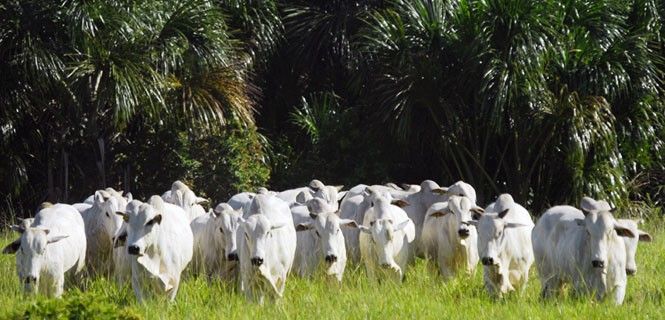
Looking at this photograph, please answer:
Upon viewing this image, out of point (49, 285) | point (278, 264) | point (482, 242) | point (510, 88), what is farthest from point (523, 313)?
point (510, 88)

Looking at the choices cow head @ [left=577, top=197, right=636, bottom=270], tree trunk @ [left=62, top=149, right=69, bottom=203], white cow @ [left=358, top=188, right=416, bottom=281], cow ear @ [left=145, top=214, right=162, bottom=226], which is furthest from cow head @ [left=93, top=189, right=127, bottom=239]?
tree trunk @ [left=62, top=149, right=69, bottom=203]

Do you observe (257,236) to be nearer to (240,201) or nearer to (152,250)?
(152,250)

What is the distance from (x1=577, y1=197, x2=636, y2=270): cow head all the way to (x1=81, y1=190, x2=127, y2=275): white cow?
5385mm

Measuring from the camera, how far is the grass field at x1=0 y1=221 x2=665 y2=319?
11953 millimetres

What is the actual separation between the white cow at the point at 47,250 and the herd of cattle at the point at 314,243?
1 centimetres

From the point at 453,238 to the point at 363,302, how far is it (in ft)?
8.53

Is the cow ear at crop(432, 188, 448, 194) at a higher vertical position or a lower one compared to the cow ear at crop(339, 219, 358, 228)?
higher

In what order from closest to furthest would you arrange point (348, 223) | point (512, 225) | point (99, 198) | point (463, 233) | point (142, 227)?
point (142, 227) → point (512, 225) → point (463, 233) → point (348, 223) → point (99, 198)

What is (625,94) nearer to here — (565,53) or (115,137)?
(565,53)

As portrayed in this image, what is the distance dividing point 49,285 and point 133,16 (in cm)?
677

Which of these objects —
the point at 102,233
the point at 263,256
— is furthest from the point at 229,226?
the point at 102,233

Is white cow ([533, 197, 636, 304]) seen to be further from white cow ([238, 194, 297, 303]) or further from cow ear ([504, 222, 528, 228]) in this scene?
white cow ([238, 194, 297, 303])

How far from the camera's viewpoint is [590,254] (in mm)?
12594

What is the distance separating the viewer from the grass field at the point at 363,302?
12.0 metres
